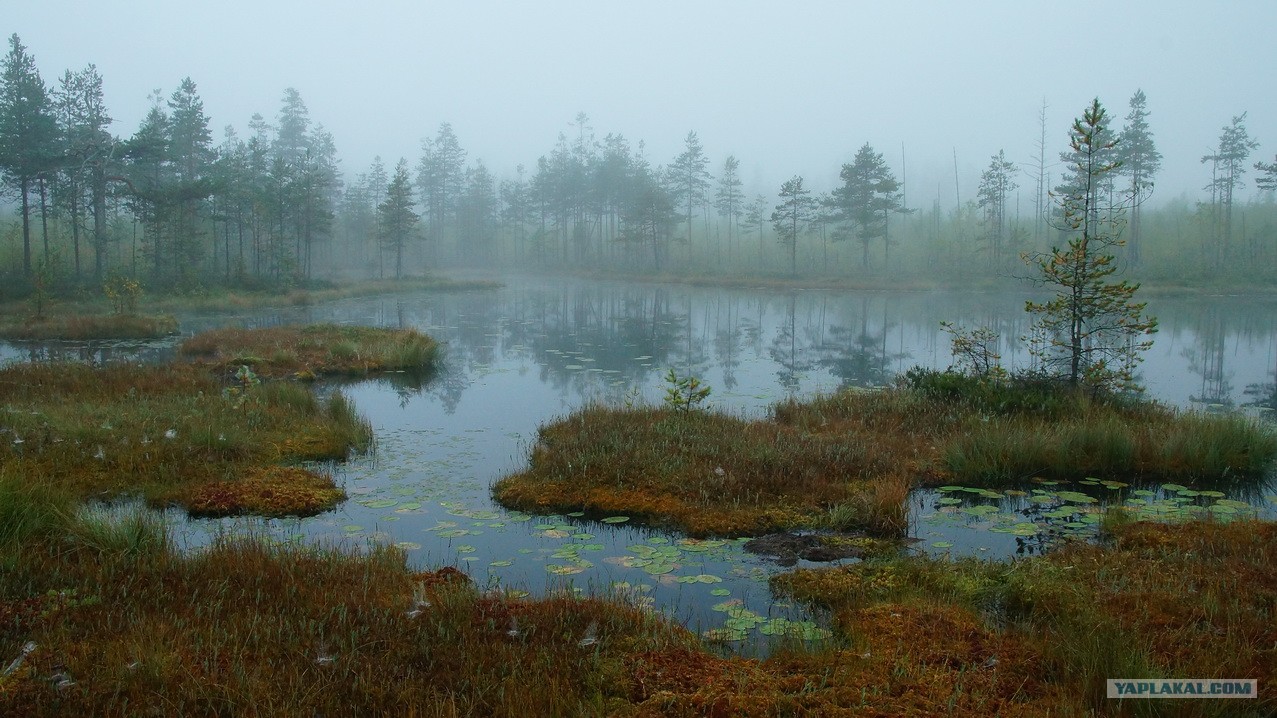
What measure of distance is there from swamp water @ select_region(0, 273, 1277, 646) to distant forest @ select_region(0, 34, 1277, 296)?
7.31m

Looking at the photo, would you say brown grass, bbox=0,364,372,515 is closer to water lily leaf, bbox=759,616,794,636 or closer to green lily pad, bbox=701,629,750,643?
green lily pad, bbox=701,629,750,643

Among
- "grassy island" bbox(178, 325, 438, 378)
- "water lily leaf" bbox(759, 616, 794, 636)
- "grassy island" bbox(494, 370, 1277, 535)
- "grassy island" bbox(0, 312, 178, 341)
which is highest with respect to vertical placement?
"grassy island" bbox(0, 312, 178, 341)

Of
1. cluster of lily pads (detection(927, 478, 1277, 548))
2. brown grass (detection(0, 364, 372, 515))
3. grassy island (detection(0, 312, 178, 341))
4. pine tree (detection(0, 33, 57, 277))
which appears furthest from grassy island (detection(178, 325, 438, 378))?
pine tree (detection(0, 33, 57, 277))

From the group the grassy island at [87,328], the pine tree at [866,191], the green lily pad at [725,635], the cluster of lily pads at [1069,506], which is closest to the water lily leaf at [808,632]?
the green lily pad at [725,635]

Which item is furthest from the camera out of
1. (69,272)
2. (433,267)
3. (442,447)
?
(433,267)

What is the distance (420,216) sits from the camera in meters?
66.2

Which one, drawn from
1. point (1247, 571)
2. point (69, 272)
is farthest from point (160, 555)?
point (69, 272)

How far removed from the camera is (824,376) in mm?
18906

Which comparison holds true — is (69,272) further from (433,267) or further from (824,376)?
(433,267)

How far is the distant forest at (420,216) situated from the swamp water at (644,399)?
731 cm

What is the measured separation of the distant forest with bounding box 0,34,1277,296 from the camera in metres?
39.9

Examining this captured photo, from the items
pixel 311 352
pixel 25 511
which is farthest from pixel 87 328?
pixel 25 511

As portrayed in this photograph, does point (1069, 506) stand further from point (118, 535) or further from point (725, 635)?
point (118, 535)

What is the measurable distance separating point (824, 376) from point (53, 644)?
1641 centimetres
